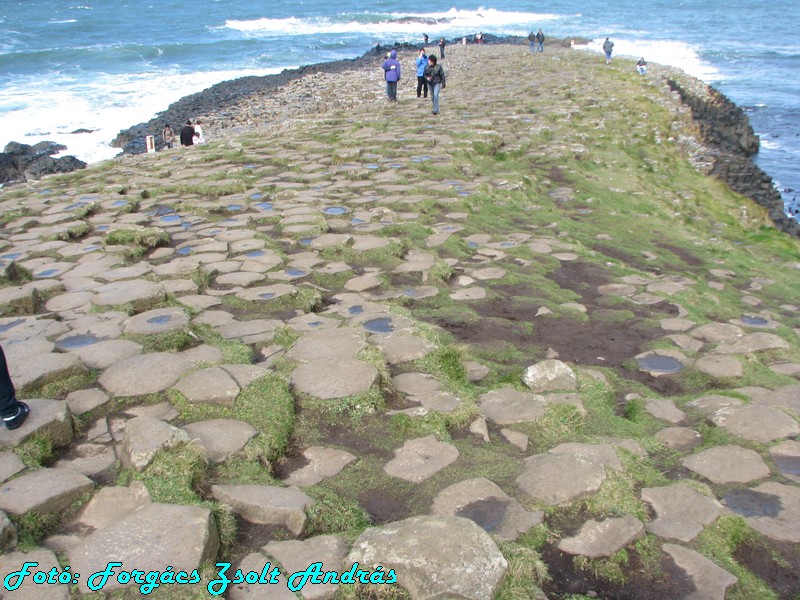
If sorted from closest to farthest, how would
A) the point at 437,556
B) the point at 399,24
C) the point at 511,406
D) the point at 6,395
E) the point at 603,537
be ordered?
the point at 437,556 < the point at 603,537 < the point at 6,395 < the point at 511,406 < the point at 399,24

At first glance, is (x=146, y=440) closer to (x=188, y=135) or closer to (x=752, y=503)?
(x=752, y=503)

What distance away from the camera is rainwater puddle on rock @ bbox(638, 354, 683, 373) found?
13.6 feet

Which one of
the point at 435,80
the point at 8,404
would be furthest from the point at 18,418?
the point at 435,80

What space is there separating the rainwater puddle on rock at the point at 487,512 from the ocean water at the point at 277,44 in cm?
1448

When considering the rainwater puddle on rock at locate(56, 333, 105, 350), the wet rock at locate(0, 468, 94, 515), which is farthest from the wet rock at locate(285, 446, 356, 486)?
the rainwater puddle on rock at locate(56, 333, 105, 350)

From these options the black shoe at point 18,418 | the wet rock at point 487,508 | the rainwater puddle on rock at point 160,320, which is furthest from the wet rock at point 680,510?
the rainwater puddle on rock at point 160,320

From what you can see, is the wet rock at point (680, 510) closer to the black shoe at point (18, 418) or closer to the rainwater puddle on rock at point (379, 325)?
the rainwater puddle on rock at point (379, 325)

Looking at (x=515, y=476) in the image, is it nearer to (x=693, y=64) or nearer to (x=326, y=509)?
(x=326, y=509)

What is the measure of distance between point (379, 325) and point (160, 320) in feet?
4.51

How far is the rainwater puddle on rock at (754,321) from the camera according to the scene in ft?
16.7

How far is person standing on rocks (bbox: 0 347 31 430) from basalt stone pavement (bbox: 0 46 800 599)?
7cm

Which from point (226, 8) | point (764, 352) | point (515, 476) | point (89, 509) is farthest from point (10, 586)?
point (226, 8)

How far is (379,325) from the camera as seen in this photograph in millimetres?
4230

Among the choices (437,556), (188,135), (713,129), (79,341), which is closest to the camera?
(437,556)
